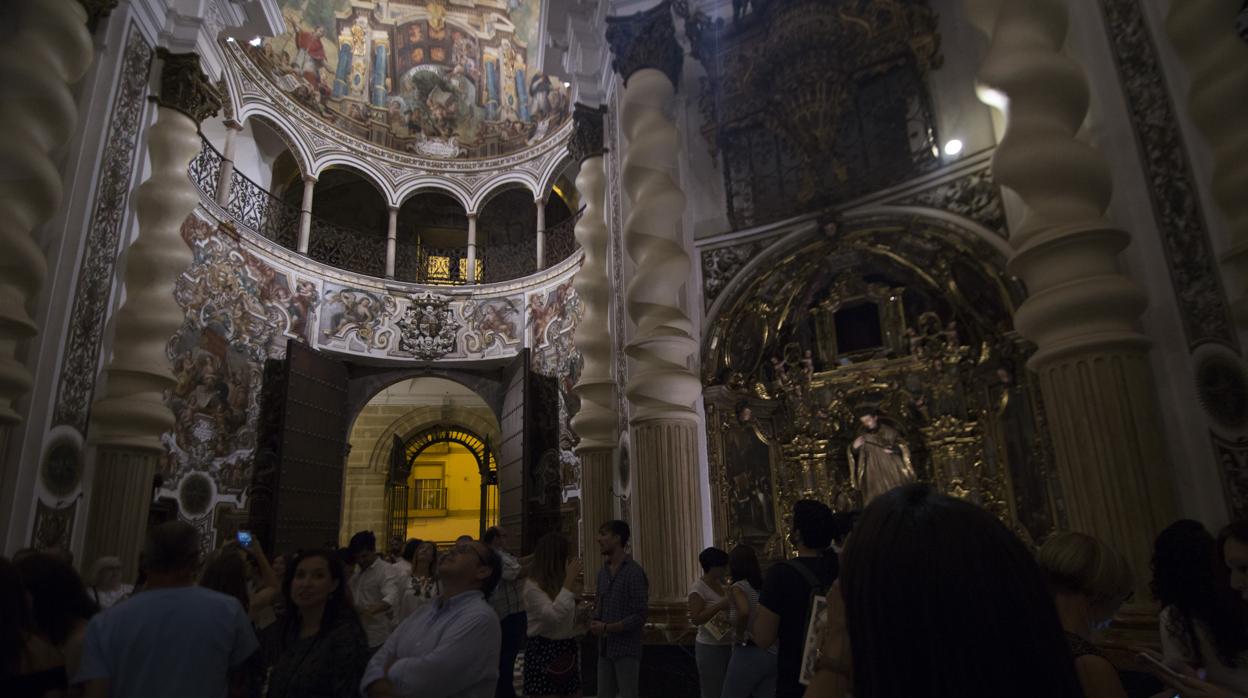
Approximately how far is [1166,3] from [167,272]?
8.04 m

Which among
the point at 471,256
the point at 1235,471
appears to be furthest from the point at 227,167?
the point at 1235,471

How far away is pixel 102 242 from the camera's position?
21.1ft

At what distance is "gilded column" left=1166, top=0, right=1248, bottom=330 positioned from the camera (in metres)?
3.75

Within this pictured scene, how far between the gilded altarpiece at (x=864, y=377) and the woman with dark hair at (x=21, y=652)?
5.31 meters

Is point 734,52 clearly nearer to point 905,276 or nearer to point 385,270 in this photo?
point 905,276

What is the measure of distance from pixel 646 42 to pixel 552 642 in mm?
5989

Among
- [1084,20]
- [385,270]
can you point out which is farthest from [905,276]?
[385,270]

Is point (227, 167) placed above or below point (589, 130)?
→ above

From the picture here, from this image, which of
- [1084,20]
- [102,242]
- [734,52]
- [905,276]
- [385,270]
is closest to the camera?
[1084,20]

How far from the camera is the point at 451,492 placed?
755 inches

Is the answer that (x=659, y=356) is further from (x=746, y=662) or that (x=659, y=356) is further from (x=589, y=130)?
(x=589, y=130)

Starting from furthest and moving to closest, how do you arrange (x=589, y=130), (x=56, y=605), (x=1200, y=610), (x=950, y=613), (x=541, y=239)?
(x=541, y=239) < (x=589, y=130) < (x=56, y=605) < (x=1200, y=610) < (x=950, y=613)

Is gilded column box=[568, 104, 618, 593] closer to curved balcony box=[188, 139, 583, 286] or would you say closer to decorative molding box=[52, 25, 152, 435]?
curved balcony box=[188, 139, 583, 286]

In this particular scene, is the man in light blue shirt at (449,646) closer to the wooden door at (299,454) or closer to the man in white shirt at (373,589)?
the man in white shirt at (373,589)
